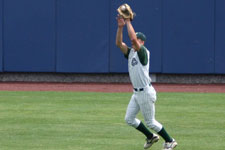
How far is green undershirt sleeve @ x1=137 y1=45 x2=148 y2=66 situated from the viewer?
9.59 metres

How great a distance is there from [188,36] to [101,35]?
3.14 metres

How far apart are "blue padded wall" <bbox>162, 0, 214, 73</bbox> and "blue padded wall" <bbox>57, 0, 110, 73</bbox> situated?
2.20 m

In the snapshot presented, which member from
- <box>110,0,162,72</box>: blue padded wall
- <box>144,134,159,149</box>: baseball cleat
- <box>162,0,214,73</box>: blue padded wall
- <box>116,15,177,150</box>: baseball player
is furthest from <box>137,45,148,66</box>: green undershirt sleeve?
<box>162,0,214,73</box>: blue padded wall

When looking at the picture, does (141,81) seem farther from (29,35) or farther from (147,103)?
(29,35)

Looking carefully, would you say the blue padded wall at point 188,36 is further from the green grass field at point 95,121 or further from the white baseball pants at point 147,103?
the white baseball pants at point 147,103

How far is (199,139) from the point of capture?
36.1 feet

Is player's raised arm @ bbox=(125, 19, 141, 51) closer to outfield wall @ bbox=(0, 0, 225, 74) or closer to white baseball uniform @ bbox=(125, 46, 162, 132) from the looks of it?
white baseball uniform @ bbox=(125, 46, 162, 132)

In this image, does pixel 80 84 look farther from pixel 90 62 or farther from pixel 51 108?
pixel 51 108

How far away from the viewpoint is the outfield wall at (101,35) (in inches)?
891

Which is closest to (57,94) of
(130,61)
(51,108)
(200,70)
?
(51,108)

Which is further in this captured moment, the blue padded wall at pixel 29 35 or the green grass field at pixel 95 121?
the blue padded wall at pixel 29 35

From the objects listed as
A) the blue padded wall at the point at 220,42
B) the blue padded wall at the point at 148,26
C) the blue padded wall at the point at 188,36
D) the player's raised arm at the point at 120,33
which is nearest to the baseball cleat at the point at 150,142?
the player's raised arm at the point at 120,33

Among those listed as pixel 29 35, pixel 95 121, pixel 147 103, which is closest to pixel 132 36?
pixel 147 103

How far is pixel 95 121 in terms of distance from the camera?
43.4 feet
